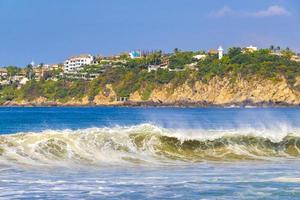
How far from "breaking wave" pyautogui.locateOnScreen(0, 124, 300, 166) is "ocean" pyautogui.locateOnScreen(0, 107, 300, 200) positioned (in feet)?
0.11

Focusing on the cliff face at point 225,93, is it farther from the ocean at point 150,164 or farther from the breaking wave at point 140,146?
the breaking wave at point 140,146

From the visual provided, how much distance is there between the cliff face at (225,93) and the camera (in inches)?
7249

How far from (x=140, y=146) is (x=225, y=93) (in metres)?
162

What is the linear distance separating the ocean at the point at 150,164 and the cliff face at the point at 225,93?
153048 mm

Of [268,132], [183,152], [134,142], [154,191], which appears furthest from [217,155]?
[154,191]

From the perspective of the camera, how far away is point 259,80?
185500mm

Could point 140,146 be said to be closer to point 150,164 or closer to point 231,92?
point 150,164

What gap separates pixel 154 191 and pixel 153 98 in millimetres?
176536

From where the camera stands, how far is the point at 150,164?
23.5 m

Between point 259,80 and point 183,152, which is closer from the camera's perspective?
point 183,152

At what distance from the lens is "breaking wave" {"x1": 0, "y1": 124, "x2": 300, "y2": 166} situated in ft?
80.7

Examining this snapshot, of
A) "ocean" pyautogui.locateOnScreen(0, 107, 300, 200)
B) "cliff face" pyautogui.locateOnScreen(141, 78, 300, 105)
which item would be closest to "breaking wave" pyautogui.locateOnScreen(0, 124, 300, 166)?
"ocean" pyautogui.locateOnScreen(0, 107, 300, 200)

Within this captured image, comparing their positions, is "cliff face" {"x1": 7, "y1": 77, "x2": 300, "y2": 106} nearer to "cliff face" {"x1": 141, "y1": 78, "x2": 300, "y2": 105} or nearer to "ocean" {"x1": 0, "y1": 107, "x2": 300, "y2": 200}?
→ "cliff face" {"x1": 141, "y1": 78, "x2": 300, "y2": 105}

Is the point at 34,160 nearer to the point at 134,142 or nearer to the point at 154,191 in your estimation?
the point at 134,142
